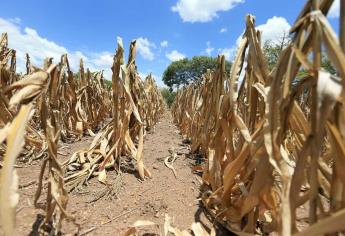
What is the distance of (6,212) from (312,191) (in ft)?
2.38

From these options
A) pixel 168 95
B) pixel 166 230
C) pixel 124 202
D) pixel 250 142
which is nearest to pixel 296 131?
pixel 250 142

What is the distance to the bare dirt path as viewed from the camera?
180 cm

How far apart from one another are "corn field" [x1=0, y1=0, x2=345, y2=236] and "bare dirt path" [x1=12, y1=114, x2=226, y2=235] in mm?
80

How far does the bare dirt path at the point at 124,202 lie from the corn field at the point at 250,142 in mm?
80

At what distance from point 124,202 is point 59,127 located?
33.7 inches

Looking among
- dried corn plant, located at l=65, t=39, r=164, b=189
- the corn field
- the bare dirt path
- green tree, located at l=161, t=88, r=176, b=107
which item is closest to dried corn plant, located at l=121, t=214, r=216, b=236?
the corn field

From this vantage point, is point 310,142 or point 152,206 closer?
point 310,142

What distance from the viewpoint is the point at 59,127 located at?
60.4 inches

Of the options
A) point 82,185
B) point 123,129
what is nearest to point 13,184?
point 82,185

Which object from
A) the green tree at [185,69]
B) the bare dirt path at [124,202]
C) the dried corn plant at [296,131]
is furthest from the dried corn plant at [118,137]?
the green tree at [185,69]

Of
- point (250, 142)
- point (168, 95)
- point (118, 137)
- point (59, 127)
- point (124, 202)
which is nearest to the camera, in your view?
point (250, 142)

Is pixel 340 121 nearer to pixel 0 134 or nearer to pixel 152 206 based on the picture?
pixel 0 134

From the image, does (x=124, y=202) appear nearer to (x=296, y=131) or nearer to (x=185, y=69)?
(x=296, y=131)

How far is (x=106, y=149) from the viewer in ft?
9.96
